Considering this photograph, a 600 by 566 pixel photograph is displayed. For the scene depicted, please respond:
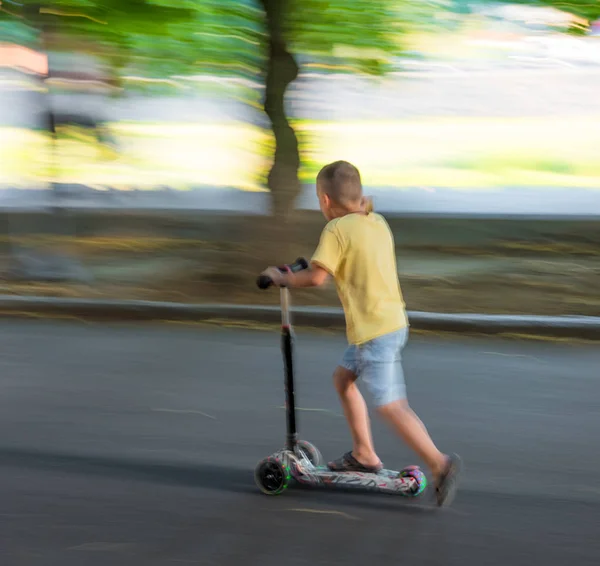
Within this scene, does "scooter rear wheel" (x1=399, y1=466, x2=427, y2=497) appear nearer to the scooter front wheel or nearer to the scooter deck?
the scooter deck

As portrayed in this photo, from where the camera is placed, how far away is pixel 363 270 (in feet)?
14.8

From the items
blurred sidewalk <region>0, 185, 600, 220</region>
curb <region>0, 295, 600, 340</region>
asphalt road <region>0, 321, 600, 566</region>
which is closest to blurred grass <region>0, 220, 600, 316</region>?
curb <region>0, 295, 600, 340</region>

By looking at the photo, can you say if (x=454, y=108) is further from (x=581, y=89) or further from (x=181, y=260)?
(x=181, y=260)

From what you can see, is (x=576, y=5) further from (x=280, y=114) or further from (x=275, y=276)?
(x=275, y=276)

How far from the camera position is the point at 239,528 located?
14.5ft

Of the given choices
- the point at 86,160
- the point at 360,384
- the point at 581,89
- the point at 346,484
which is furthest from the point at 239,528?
the point at 581,89

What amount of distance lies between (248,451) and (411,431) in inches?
51.5

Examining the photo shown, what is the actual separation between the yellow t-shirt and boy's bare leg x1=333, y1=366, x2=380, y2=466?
0.21 meters

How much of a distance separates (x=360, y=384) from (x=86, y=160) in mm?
6217

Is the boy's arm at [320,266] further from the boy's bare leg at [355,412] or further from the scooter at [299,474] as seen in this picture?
the boy's bare leg at [355,412]

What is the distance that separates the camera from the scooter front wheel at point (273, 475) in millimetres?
4793

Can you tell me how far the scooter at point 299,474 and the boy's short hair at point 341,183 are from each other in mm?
489

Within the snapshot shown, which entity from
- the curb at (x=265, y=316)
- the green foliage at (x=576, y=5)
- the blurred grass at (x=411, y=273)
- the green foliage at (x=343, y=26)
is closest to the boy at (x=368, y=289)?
the curb at (x=265, y=316)

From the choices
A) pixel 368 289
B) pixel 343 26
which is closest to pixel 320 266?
pixel 368 289
